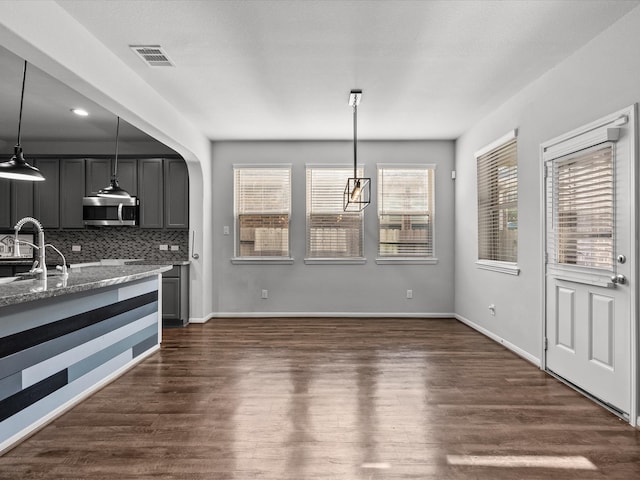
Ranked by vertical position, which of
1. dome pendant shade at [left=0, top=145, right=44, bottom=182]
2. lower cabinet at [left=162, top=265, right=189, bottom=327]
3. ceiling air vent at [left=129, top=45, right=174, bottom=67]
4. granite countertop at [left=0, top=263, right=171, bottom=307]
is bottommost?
lower cabinet at [left=162, top=265, right=189, bottom=327]

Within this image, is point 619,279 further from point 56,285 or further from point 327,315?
point 327,315

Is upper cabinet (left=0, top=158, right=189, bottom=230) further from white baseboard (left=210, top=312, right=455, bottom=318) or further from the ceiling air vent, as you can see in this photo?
the ceiling air vent

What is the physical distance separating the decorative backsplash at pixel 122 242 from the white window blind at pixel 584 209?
492 centimetres

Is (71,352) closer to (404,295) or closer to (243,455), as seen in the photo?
(243,455)

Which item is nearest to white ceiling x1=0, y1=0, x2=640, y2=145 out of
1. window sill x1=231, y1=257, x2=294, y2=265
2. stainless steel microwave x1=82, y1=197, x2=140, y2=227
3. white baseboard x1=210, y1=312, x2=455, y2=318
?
stainless steel microwave x1=82, y1=197, x2=140, y2=227

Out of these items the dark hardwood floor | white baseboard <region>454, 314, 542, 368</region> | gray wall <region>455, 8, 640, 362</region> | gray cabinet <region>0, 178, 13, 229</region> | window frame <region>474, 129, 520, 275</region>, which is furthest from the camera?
gray cabinet <region>0, 178, 13, 229</region>

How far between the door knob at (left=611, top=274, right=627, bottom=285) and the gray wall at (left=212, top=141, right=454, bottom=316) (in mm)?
3464

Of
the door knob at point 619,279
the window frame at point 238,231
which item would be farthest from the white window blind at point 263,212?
the door knob at point 619,279

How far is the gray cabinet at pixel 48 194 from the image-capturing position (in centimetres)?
596

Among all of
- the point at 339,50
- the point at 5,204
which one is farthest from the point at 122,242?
the point at 339,50

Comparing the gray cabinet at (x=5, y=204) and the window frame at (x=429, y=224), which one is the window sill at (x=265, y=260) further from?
the gray cabinet at (x=5, y=204)

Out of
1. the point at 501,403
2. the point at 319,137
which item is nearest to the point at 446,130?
the point at 319,137

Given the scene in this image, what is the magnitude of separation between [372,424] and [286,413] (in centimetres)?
61

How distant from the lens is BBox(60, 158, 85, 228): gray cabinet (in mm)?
5957
